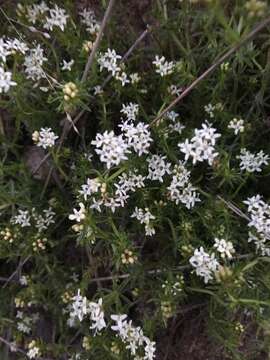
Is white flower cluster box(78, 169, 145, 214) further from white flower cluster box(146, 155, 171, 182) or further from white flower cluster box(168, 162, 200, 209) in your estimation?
white flower cluster box(168, 162, 200, 209)

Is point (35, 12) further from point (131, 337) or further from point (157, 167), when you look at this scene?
point (131, 337)

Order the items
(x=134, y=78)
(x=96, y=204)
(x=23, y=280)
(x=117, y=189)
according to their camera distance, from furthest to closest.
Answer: (x=23, y=280) < (x=134, y=78) < (x=117, y=189) < (x=96, y=204)

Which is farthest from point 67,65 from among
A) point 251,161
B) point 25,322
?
point 25,322

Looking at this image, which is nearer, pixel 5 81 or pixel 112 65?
pixel 5 81

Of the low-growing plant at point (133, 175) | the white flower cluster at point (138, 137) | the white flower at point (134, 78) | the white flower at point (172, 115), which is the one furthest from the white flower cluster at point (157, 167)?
the white flower at point (134, 78)

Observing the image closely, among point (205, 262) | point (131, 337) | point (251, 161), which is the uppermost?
point (251, 161)
